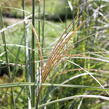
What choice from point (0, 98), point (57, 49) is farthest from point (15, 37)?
point (57, 49)

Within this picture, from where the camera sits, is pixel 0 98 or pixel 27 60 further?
pixel 0 98

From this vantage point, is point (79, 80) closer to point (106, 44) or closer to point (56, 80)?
point (56, 80)

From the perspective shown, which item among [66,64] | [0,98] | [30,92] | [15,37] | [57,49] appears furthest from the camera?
[15,37]

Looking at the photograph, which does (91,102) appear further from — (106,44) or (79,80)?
(106,44)

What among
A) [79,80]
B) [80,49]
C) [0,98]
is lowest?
[0,98]

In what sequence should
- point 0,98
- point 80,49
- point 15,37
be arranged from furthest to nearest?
point 15,37 → point 0,98 → point 80,49

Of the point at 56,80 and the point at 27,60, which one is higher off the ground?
the point at 27,60

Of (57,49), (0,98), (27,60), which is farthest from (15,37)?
(57,49)

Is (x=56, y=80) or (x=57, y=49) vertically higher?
(x=57, y=49)

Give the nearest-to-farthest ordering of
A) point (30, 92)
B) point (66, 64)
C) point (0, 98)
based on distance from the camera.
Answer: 1. point (30, 92)
2. point (66, 64)
3. point (0, 98)
